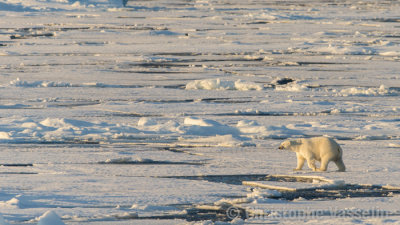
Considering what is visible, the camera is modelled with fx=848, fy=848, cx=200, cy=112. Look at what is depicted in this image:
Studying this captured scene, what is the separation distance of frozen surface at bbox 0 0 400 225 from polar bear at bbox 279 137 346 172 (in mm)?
143

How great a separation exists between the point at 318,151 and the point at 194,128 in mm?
2078

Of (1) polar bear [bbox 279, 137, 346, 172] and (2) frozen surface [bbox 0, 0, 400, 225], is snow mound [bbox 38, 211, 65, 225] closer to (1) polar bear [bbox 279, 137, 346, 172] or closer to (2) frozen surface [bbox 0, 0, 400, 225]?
(2) frozen surface [bbox 0, 0, 400, 225]

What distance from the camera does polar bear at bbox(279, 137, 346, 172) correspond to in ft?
20.4

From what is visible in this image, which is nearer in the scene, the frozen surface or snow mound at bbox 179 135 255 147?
the frozen surface

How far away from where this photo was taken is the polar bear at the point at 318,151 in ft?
20.4

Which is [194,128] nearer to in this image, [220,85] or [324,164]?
[324,164]

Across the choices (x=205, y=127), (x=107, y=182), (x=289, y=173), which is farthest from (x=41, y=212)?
(x=205, y=127)

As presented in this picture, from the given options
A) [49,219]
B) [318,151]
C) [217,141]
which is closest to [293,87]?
[217,141]

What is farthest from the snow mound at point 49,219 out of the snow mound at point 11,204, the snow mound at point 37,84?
the snow mound at point 37,84

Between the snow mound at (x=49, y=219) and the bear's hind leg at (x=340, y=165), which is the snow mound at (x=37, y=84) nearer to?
the bear's hind leg at (x=340, y=165)

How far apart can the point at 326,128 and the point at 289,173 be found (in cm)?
219

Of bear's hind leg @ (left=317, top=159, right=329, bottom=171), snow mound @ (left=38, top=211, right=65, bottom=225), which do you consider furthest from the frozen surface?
bear's hind leg @ (left=317, top=159, right=329, bottom=171)

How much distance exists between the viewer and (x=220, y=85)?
11828 millimetres

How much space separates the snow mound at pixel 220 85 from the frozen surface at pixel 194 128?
2 cm
